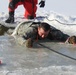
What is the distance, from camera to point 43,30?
5.71 meters

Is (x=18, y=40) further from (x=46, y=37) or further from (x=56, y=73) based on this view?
(x=56, y=73)

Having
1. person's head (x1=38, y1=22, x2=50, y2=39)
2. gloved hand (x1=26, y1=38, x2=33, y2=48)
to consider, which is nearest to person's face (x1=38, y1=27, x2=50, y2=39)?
person's head (x1=38, y1=22, x2=50, y2=39)

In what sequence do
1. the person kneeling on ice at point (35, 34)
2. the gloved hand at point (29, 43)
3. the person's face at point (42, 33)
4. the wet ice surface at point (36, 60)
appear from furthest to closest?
the person's face at point (42, 33) < the person kneeling on ice at point (35, 34) < the gloved hand at point (29, 43) < the wet ice surface at point (36, 60)

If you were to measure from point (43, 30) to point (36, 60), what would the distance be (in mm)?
1005

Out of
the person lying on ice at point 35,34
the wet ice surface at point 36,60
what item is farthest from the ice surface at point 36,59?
the person lying on ice at point 35,34

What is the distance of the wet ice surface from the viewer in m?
4.30

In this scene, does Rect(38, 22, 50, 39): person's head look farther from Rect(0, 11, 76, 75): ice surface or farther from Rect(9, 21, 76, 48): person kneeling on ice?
Rect(0, 11, 76, 75): ice surface

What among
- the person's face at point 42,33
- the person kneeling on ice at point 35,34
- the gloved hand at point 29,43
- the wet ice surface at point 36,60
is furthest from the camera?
the person's face at point 42,33

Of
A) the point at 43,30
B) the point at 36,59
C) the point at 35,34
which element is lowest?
the point at 36,59

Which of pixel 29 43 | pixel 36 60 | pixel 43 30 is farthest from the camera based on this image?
Result: pixel 43 30

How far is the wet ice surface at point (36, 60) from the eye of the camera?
4301mm

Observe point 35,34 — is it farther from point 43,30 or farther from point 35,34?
point 43,30

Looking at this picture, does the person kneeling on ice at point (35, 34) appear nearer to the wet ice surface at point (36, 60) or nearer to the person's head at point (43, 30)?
the person's head at point (43, 30)

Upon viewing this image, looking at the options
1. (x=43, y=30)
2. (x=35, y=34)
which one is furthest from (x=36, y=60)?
(x=35, y=34)
